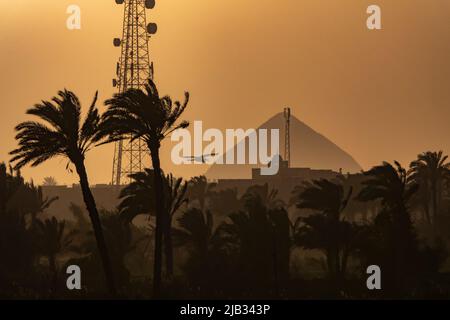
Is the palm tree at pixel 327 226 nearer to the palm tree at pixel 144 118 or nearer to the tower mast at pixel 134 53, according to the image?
the palm tree at pixel 144 118

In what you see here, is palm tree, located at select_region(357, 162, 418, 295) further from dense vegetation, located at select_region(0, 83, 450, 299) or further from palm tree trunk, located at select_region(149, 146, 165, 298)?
palm tree trunk, located at select_region(149, 146, 165, 298)

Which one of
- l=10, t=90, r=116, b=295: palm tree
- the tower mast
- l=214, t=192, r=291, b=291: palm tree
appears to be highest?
the tower mast

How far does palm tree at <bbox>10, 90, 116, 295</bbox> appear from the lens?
160 feet

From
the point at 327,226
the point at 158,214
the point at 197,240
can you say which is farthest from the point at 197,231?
the point at 158,214

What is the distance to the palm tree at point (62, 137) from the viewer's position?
160 ft

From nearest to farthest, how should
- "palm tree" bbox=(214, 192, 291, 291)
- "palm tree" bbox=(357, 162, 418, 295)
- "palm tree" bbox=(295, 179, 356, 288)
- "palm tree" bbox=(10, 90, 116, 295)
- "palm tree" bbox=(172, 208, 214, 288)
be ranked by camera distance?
"palm tree" bbox=(10, 90, 116, 295) < "palm tree" bbox=(357, 162, 418, 295) < "palm tree" bbox=(214, 192, 291, 291) < "palm tree" bbox=(172, 208, 214, 288) < "palm tree" bbox=(295, 179, 356, 288)

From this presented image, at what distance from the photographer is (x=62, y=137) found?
4925cm

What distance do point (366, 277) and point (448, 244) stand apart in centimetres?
2966

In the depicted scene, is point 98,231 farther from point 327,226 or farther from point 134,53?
point 134,53

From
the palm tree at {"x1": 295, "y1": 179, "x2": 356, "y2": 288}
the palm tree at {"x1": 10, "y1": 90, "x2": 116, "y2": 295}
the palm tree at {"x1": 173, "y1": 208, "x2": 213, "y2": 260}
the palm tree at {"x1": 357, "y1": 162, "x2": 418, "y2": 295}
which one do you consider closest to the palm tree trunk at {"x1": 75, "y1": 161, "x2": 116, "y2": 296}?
the palm tree at {"x1": 10, "y1": 90, "x2": 116, "y2": 295}
